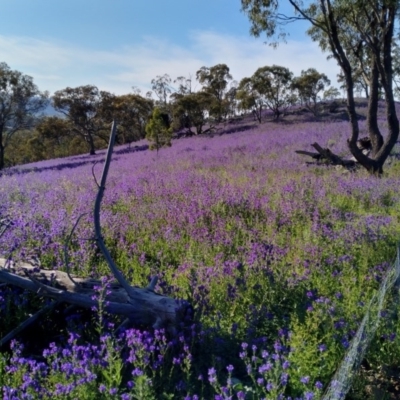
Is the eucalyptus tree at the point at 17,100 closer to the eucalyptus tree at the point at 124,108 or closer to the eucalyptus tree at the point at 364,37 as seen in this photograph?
the eucalyptus tree at the point at 124,108

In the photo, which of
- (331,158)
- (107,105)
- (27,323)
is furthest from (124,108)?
(27,323)

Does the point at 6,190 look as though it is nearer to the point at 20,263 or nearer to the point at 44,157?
the point at 20,263

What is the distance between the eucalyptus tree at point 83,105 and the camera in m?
43.0

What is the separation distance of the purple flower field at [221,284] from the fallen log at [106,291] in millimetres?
157

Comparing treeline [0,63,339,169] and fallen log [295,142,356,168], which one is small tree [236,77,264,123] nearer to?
treeline [0,63,339,169]

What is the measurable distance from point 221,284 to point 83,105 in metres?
43.1

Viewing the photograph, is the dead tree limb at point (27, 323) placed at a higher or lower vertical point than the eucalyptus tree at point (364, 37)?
lower

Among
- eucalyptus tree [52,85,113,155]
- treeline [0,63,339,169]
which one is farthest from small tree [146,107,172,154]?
eucalyptus tree [52,85,113,155]

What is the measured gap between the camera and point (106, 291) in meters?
3.58

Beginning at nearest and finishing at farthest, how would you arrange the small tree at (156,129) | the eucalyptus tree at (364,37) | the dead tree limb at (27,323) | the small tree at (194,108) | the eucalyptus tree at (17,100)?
the dead tree limb at (27,323)
the eucalyptus tree at (364,37)
the small tree at (156,129)
the eucalyptus tree at (17,100)
the small tree at (194,108)

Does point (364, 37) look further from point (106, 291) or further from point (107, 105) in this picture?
point (107, 105)

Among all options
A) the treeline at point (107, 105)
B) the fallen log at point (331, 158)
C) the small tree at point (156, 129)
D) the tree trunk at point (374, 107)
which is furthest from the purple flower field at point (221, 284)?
the treeline at point (107, 105)

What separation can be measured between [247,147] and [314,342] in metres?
17.1

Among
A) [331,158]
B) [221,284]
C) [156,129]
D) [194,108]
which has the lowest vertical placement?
[221,284]
